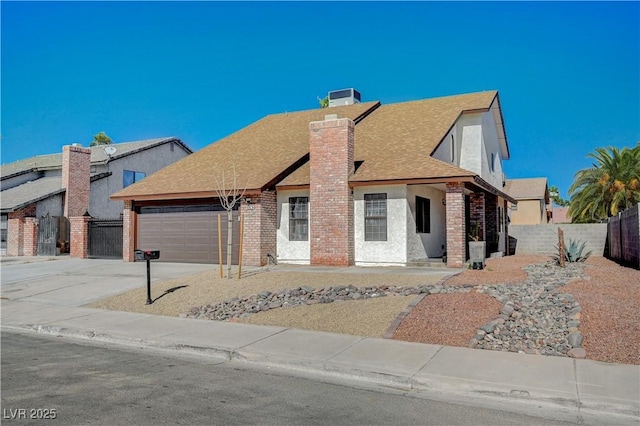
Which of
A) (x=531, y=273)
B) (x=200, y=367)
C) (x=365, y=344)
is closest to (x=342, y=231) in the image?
(x=531, y=273)

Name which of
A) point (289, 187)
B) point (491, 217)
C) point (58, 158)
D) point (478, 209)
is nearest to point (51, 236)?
point (58, 158)

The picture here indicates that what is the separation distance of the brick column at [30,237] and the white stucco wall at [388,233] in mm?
18477

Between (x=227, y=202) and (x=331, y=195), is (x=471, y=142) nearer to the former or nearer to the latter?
(x=331, y=195)

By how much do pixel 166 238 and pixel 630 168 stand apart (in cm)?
2741

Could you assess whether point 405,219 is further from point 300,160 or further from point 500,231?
point 500,231

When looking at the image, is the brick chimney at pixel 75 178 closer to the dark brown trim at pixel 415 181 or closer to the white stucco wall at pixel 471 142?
the dark brown trim at pixel 415 181

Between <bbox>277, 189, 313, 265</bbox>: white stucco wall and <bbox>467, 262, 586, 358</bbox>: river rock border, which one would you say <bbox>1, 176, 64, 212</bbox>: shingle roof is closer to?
<bbox>277, 189, 313, 265</bbox>: white stucco wall

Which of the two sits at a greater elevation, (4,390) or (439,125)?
(439,125)

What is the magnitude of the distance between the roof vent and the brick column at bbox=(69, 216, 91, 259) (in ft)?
48.9

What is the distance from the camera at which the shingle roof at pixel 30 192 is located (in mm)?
26469

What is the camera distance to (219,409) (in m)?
5.19

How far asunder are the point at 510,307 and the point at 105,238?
65.7ft

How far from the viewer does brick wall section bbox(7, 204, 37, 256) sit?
86.3ft

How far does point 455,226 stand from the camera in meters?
16.0
